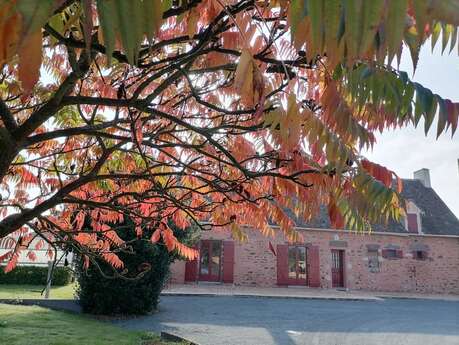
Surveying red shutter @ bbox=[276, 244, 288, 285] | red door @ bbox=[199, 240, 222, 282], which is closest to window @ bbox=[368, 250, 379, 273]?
red shutter @ bbox=[276, 244, 288, 285]

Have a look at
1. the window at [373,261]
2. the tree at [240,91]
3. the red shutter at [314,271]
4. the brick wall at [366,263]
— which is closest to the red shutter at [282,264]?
the brick wall at [366,263]

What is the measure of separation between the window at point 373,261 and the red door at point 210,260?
9083 mm

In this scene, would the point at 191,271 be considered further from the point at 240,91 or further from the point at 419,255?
the point at 240,91

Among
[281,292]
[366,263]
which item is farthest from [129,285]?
[366,263]

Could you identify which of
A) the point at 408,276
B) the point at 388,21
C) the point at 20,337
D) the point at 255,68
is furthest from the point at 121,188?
the point at 408,276

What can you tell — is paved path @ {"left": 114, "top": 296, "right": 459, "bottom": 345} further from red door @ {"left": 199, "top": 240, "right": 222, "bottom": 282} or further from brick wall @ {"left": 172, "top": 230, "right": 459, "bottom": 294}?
red door @ {"left": 199, "top": 240, "right": 222, "bottom": 282}

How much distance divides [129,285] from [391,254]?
18600 millimetres

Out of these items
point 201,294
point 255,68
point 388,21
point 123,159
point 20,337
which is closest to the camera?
point 388,21

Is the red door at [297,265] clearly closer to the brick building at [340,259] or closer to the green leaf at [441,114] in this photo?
the brick building at [340,259]

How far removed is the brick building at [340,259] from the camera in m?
23.2

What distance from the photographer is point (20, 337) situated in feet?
26.7

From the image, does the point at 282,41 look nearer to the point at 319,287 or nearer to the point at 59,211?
the point at 59,211

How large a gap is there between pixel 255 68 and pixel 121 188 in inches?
135

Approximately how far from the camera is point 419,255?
993 inches
